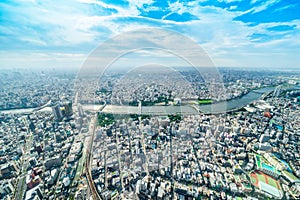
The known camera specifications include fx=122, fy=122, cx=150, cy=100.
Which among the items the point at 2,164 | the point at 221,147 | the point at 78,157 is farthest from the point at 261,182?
the point at 2,164

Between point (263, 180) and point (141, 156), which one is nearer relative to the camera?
point (263, 180)

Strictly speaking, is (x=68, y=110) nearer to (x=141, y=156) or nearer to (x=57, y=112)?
(x=57, y=112)

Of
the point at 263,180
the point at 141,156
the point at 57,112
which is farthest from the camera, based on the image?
the point at 57,112

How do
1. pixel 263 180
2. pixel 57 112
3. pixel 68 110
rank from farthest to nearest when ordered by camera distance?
pixel 68 110 → pixel 57 112 → pixel 263 180

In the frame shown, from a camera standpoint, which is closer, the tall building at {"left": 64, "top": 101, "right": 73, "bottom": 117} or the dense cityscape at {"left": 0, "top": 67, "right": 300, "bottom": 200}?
the dense cityscape at {"left": 0, "top": 67, "right": 300, "bottom": 200}

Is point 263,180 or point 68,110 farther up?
point 68,110

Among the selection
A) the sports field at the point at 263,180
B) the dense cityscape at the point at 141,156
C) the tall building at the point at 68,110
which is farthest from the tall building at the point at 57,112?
the sports field at the point at 263,180

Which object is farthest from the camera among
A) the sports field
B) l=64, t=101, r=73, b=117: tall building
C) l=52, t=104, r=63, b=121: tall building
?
l=64, t=101, r=73, b=117: tall building

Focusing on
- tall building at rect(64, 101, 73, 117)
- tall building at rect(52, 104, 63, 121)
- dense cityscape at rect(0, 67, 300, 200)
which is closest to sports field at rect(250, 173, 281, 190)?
dense cityscape at rect(0, 67, 300, 200)

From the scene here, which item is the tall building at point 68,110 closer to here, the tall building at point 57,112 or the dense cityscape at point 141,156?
the dense cityscape at point 141,156

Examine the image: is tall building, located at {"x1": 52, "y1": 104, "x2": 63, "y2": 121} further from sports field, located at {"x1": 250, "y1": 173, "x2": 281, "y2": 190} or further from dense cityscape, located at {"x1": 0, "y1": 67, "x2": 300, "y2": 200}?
sports field, located at {"x1": 250, "y1": 173, "x2": 281, "y2": 190}

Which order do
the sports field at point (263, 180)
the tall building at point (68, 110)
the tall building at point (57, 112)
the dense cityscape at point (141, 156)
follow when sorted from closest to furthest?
1. the dense cityscape at point (141, 156)
2. the sports field at point (263, 180)
3. the tall building at point (57, 112)
4. the tall building at point (68, 110)

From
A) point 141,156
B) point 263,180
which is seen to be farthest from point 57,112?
point 263,180

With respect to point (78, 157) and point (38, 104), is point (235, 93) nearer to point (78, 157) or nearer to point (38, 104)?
point (78, 157)
